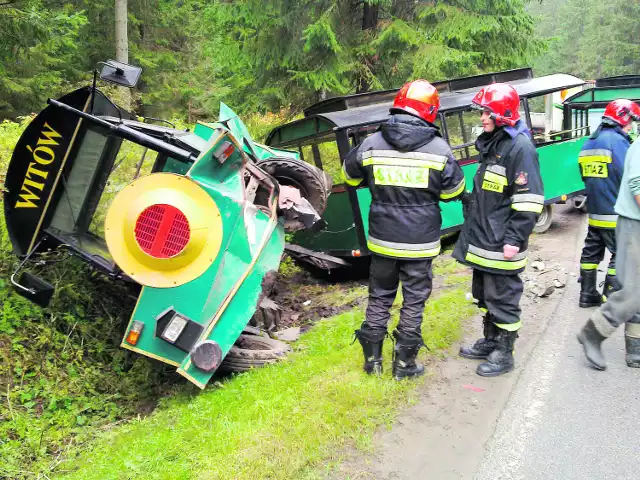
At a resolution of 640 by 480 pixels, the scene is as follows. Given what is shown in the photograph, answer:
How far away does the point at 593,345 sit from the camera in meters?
4.19

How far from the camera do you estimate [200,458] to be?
330 cm

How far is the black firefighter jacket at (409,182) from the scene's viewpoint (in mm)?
3777

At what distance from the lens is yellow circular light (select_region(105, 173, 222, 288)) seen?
422cm

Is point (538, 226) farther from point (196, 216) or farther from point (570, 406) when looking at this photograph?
point (196, 216)

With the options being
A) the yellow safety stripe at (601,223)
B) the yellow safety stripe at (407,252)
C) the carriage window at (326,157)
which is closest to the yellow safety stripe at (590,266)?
the yellow safety stripe at (601,223)

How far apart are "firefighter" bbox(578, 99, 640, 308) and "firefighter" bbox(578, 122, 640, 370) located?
118 centimetres

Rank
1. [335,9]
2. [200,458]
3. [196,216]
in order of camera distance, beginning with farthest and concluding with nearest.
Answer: [335,9] → [196,216] → [200,458]

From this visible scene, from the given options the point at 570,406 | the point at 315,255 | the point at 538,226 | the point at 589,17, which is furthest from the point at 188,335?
the point at 589,17

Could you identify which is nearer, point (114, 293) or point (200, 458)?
point (200, 458)

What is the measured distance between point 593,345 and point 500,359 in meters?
0.71

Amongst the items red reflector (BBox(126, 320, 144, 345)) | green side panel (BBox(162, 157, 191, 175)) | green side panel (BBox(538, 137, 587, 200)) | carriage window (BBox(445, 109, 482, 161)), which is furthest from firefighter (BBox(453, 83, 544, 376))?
green side panel (BBox(538, 137, 587, 200))

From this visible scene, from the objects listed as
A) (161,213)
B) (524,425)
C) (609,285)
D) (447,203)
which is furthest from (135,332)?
(447,203)

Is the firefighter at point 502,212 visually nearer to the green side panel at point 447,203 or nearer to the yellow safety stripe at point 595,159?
Answer: the yellow safety stripe at point 595,159

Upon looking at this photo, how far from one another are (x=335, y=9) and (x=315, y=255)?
241 inches
